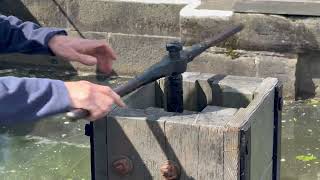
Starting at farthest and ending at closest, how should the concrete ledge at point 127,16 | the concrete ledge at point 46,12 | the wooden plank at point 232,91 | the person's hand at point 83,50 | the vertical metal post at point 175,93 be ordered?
the concrete ledge at point 46,12, the concrete ledge at point 127,16, the wooden plank at point 232,91, the vertical metal post at point 175,93, the person's hand at point 83,50

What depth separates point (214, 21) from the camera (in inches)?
248

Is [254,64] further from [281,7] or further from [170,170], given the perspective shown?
[170,170]

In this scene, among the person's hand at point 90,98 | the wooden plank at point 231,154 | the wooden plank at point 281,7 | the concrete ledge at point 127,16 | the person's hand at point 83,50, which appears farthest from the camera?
the concrete ledge at point 127,16

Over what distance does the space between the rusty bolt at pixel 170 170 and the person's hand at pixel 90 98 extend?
0.62 m

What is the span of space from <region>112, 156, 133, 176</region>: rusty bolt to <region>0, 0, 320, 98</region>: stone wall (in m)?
3.51

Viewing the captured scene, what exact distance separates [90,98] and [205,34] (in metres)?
4.14

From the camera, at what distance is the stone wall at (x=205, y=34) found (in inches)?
244

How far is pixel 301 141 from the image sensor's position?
5.51m

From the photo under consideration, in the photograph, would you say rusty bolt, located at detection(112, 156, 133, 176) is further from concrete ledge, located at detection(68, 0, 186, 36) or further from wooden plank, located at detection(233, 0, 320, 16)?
concrete ledge, located at detection(68, 0, 186, 36)

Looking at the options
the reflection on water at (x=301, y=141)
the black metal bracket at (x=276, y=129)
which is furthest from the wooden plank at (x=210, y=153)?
the reflection on water at (x=301, y=141)

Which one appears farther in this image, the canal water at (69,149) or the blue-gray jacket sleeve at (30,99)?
the canal water at (69,149)

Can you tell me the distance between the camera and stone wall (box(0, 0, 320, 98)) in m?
6.20

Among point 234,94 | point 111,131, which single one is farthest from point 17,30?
point 234,94

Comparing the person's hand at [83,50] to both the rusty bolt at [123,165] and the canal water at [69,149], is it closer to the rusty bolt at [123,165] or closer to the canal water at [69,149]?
the rusty bolt at [123,165]
